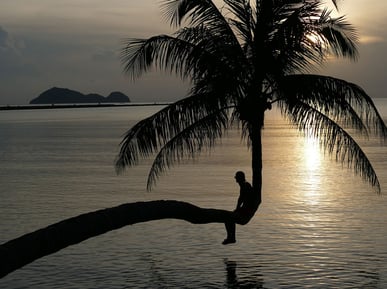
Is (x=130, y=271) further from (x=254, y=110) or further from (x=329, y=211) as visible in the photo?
(x=329, y=211)

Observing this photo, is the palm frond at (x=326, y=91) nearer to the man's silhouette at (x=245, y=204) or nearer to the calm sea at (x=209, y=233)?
the man's silhouette at (x=245, y=204)

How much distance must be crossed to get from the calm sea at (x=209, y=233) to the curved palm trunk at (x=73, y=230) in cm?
783

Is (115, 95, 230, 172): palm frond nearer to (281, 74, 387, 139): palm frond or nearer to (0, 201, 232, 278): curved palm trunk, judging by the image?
(281, 74, 387, 139): palm frond

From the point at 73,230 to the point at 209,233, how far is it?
20088mm

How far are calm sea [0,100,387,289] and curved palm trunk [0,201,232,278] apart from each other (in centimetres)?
783

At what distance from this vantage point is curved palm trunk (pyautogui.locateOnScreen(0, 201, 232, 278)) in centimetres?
1212

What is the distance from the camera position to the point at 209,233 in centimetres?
3312

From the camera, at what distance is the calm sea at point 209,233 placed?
24594mm

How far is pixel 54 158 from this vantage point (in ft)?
279

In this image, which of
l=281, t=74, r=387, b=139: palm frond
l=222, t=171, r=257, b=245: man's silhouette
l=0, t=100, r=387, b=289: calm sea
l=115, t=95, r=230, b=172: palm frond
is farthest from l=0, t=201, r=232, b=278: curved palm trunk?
l=0, t=100, r=387, b=289: calm sea

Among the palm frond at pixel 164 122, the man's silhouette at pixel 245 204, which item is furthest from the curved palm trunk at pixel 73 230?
the man's silhouette at pixel 245 204

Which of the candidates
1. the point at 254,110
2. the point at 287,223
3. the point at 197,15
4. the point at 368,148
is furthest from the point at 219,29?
the point at 368,148

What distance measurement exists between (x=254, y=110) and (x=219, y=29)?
2791 mm

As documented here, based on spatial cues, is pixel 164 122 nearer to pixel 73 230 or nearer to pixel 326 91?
pixel 326 91
